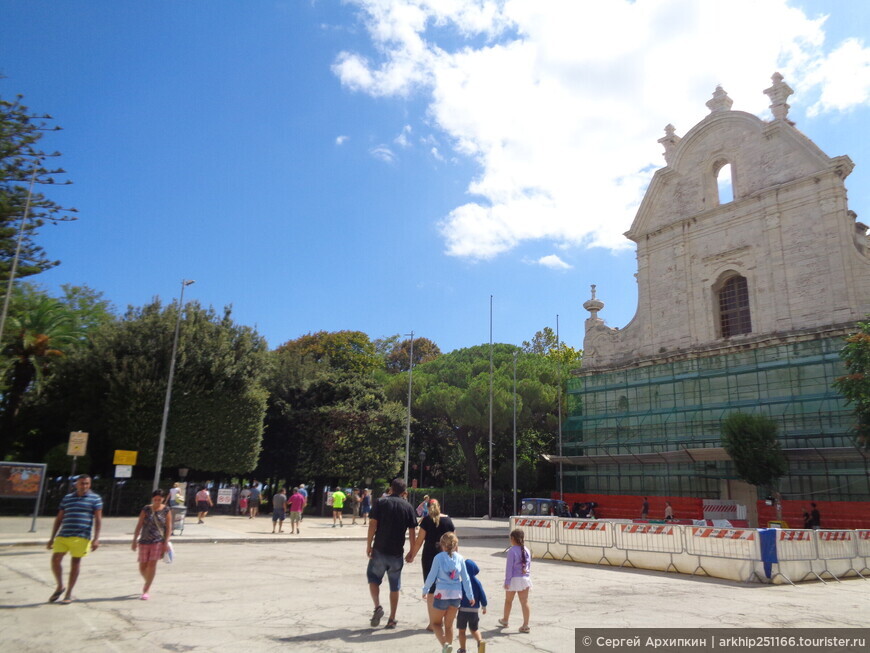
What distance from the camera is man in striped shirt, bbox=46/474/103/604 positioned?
25.7ft

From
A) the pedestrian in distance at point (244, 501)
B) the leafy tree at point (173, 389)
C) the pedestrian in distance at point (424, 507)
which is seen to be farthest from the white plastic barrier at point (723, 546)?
the pedestrian in distance at point (244, 501)

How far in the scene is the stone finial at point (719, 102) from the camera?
109ft

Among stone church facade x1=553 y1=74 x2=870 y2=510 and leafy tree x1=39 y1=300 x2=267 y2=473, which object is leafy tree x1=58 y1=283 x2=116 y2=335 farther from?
stone church facade x1=553 y1=74 x2=870 y2=510

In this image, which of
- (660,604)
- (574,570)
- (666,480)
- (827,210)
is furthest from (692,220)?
(660,604)

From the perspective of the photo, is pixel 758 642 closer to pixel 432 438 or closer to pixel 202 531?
pixel 202 531

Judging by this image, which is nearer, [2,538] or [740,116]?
[2,538]

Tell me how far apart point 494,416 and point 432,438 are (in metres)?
7.05

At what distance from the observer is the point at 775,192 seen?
29328 millimetres

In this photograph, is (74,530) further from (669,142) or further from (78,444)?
(669,142)

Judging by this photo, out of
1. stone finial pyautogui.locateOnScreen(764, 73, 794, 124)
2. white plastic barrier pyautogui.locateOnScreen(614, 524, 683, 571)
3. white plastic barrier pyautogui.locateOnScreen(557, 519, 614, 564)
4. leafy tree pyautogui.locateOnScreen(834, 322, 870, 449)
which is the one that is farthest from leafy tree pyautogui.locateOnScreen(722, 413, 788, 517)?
stone finial pyautogui.locateOnScreen(764, 73, 794, 124)

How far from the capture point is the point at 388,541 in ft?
24.1

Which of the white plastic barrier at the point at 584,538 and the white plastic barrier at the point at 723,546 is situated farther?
the white plastic barrier at the point at 584,538

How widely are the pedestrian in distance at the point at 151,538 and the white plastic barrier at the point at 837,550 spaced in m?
13.5

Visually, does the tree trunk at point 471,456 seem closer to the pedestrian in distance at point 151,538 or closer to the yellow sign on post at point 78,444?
the yellow sign on post at point 78,444
